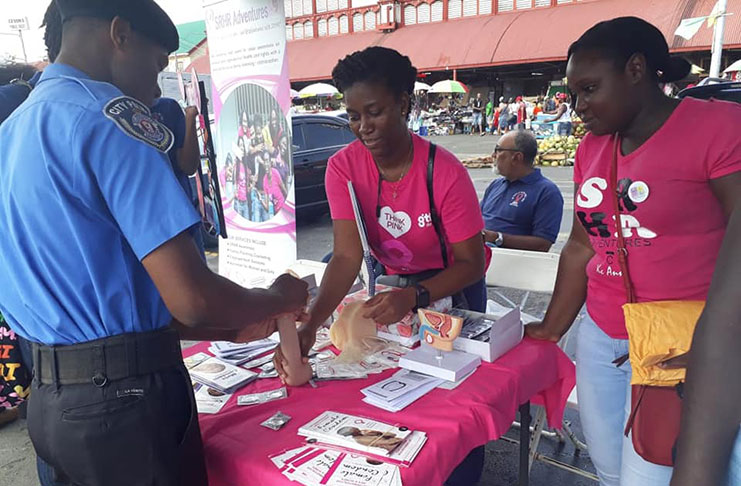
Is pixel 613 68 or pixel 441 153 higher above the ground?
pixel 613 68

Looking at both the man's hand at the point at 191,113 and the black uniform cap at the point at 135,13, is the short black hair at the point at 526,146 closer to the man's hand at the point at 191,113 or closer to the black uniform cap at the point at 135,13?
the man's hand at the point at 191,113

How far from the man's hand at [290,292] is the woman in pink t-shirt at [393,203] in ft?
1.04

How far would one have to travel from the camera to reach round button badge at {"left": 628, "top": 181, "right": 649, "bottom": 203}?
1.34 metres

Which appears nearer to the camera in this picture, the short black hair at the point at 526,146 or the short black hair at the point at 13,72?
the short black hair at the point at 13,72

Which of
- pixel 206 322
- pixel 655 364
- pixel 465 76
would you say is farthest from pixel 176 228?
pixel 465 76

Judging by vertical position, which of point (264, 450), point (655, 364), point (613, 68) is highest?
point (613, 68)

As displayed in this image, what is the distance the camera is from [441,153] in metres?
1.92

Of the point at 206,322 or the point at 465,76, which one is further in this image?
the point at 465,76

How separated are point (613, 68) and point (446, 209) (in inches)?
27.5

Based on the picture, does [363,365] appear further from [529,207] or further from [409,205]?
[529,207]

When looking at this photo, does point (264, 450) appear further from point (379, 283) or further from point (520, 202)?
point (520, 202)

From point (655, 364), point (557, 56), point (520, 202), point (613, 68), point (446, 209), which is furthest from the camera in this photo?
point (557, 56)

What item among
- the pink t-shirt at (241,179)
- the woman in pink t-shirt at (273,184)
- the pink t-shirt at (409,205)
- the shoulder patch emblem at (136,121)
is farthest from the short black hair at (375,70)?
A: the pink t-shirt at (241,179)

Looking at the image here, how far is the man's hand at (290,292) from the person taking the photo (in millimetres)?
1369
